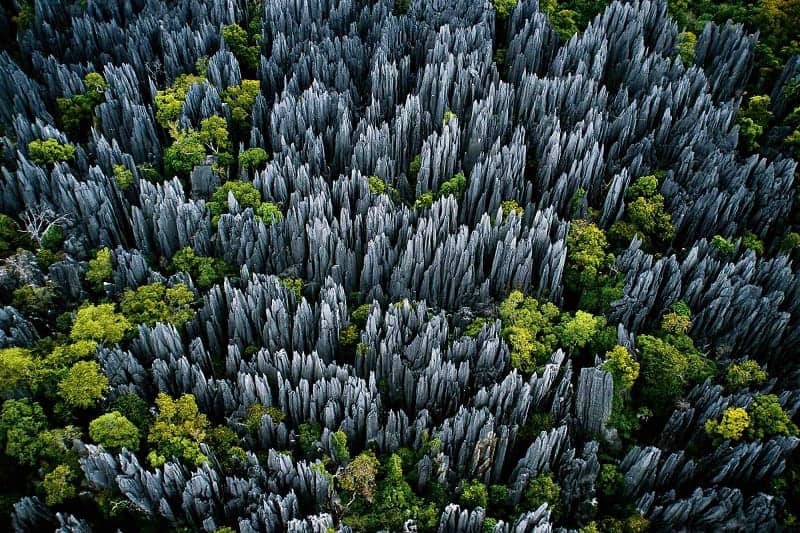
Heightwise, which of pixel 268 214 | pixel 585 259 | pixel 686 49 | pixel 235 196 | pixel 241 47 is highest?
pixel 686 49

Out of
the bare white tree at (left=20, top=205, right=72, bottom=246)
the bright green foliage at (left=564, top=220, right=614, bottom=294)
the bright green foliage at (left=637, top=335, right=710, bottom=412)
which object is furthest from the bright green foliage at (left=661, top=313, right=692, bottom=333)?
the bare white tree at (left=20, top=205, right=72, bottom=246)

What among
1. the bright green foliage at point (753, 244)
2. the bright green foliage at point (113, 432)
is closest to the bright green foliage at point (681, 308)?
the bright green foliage at point (753, 244)

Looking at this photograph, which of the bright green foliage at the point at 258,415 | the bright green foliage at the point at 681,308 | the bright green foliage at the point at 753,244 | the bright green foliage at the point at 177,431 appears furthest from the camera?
the bright green foliage at the point at 753,244

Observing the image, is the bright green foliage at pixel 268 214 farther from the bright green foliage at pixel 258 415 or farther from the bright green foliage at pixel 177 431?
the bright green foliage at pixel 177 431

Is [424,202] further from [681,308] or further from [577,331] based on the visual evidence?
[681,308]

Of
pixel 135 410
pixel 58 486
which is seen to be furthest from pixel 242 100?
pixel 58 486

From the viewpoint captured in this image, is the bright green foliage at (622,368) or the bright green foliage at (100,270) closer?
the bright green foliage at (622,368)

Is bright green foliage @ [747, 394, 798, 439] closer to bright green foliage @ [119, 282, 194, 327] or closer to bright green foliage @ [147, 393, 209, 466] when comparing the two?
bright green foliage @ [147, 393, 209, 466]

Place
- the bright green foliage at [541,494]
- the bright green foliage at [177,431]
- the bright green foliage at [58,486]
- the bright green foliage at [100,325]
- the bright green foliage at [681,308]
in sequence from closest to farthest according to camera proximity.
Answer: the bright green foliage at [58,486]
the bright green foliage at [177,431]
the bright green foliage at [541,494]
the bright green foliage at [100,325]
the bright green foliage at [681,308]
